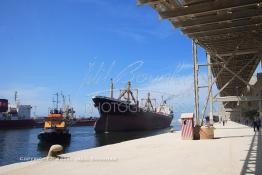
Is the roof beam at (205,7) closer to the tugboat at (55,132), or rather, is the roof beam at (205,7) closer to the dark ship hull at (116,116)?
the tugboat at (55,132)

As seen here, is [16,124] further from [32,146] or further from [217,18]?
[217,18]

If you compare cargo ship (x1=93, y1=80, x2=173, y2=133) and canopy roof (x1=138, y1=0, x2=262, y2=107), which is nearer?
canopy roof (x1=138, y1=0, x2=262, y2=107)

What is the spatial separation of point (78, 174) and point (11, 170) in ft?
8.83

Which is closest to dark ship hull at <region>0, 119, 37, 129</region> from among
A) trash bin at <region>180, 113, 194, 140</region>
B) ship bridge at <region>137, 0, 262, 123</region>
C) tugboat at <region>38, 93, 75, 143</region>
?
tugboat at <region>38, 93, 75, 143</region>

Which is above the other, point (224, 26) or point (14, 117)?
point (224, 26)

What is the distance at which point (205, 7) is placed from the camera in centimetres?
1229

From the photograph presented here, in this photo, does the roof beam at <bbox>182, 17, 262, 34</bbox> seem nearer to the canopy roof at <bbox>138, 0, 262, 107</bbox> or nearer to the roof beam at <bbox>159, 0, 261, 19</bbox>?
the canopy roof at <bbox>138, 0, 262, 107</bbox>

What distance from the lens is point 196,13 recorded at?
41.5 ft

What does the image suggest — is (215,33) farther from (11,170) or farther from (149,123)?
(149,123)

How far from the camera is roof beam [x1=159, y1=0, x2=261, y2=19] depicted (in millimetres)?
11859

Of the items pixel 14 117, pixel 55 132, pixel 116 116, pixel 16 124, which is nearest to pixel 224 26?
pixel 55 132

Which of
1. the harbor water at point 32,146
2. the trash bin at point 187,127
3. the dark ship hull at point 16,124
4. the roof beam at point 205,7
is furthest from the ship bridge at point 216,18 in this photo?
the dark ship hull at point 16,124

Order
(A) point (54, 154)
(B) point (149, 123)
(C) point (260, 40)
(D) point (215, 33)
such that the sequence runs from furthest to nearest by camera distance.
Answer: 1. (B) point (149, 123)
2. (C) point (260, 40)
3. (D) point (215, 33)
4. (A) point (54, 154)

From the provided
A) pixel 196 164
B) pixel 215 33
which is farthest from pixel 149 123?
pixel 196 164
